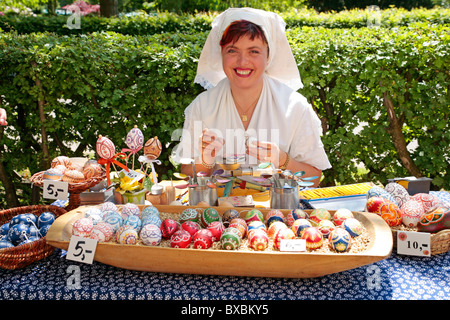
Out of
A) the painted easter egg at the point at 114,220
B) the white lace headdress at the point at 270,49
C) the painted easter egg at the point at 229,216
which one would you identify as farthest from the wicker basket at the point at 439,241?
the white lace headdress at the point at 270,49

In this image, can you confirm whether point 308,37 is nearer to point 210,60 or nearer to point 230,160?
point 210,60

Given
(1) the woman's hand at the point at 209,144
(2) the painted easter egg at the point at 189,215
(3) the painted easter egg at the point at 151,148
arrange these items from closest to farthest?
(2) the painted easter egg at the point at 189,215 < (3) the painted easter egg at the point at 151,148 < (1) the woman's hand at the point at 209,144

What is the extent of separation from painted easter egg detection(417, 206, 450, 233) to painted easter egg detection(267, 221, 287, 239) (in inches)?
23.7

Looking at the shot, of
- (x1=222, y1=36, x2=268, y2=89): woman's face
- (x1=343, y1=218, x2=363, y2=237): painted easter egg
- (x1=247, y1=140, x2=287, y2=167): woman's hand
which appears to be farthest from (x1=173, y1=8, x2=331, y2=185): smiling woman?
(x1=343, y1=218, x2=363, y2=237): painted easter egg

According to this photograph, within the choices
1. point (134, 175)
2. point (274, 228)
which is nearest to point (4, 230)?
point (134, 175)

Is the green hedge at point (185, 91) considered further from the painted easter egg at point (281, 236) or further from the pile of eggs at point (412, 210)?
the painted easter egg at point (281, 236)

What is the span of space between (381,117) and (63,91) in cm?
289

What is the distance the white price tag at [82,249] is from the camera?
1.42 meters

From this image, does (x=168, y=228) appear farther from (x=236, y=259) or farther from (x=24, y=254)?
(x=24, y=254)

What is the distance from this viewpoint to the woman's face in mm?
2266

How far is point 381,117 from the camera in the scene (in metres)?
3.53

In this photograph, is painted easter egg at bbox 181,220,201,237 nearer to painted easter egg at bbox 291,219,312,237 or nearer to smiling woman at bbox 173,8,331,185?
painted easter egg at bbox 291,219,312,237

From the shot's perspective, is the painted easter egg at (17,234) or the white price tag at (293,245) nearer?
the white price tag at (293,245)
